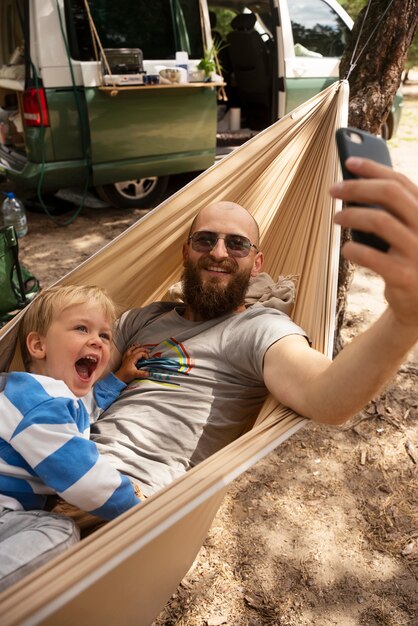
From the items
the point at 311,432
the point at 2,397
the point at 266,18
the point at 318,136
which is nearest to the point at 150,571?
the point at 2,397

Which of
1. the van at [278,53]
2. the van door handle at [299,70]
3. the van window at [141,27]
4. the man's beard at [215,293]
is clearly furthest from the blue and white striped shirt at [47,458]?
the van door handle at [299,70]

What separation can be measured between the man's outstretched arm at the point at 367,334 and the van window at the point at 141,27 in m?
3.43

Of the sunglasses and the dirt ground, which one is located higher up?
the sunglasses

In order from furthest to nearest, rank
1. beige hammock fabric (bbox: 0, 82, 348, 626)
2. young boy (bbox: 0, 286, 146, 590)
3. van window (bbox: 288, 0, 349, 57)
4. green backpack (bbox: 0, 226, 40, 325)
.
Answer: van window (bbox: 288, 0, 349, 57) < green backpack (bbox: 0, 226, 40, 325) < young boy (bbox: 0, 286, 146, 590) < beige hammock fabric (bbox: 0, 82, 348, 626)

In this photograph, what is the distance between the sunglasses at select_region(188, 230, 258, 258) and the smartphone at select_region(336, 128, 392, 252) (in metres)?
1.01

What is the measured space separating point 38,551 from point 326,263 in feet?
3.76

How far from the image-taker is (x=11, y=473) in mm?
1168

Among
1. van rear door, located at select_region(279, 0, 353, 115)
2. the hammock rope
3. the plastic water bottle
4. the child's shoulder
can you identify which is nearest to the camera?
the child's shoulder

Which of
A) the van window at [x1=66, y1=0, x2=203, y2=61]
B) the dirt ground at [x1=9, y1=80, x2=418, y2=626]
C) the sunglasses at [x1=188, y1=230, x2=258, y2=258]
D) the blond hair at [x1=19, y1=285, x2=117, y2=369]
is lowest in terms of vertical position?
the dirt ground at [x1=9, y1=80, x2=418, y2=626]

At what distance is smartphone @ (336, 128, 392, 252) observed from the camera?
752 millimetres

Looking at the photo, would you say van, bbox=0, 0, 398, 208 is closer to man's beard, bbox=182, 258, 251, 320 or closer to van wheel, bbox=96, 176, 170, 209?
van wheel, bbox=96, 176, 170, 209

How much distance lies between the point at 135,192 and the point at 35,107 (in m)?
1.27

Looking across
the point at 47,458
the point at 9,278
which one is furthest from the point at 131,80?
the point at 47,458

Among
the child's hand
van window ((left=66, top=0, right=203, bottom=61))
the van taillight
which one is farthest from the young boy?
van window ((left=66, top=0, right=203, bottom=61))
